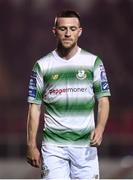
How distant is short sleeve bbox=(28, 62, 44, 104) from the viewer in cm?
529

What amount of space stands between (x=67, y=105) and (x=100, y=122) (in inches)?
8.7

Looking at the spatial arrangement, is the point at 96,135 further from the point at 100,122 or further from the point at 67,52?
the point at 67,52

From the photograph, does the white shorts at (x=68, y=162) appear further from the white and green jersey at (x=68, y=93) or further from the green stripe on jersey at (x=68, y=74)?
the green stripe on jersey at (x=68, y=74)

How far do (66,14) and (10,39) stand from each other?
7739 mm

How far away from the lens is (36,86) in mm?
5305

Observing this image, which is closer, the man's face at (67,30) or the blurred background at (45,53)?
the man's face at (67,30)

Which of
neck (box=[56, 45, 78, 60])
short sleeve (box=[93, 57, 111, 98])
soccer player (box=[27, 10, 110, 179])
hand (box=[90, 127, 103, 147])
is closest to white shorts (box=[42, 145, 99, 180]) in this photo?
soccer player (box=[27, 10, 110, 179])

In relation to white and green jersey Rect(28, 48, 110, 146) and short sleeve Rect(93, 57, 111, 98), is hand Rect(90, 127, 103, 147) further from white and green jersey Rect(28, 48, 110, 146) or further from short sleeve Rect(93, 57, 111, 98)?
short sleeve Rect(93, 57, 111, 98)

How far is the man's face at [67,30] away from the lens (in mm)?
5184

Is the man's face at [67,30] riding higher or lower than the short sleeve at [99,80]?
higher

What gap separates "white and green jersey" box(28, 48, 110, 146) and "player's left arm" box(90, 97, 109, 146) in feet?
0.13

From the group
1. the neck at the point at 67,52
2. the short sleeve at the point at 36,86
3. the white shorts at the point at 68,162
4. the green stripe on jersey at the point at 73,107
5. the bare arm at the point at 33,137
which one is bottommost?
the white shorts at the point at 68,162

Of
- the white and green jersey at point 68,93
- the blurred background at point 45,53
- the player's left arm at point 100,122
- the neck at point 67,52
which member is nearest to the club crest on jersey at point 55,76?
the white and green jersey at point 68,93

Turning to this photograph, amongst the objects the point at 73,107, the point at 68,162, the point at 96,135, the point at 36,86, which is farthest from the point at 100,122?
the point at 36,86
